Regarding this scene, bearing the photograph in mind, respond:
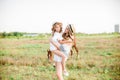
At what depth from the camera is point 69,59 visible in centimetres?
645

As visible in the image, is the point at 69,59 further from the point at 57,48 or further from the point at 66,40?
the point at 57,48

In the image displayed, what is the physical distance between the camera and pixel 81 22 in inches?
272

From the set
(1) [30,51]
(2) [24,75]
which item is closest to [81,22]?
(1) [30,51]

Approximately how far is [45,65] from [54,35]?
1.95 meters

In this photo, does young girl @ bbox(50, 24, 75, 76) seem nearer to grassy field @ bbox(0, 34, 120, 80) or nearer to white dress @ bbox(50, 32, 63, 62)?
white dress @ bbox(50, 32, 63, 62)

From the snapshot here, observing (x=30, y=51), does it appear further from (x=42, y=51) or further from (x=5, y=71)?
(x=5, y=71)

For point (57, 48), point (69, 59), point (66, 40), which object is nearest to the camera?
point (57, 48)

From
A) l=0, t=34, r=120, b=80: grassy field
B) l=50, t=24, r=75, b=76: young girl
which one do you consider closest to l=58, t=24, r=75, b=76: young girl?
l=50, t=24, r=75, b=76: young girl

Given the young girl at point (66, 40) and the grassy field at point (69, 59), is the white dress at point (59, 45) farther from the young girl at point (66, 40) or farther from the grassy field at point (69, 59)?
the grassy field at point (69, 59)

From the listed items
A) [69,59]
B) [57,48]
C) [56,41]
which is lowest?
[69,59]

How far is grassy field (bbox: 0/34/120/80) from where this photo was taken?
216 inches

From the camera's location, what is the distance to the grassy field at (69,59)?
548cm

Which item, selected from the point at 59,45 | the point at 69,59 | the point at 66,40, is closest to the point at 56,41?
the point at 59,45

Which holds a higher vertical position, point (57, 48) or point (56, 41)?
point (56, 41)
